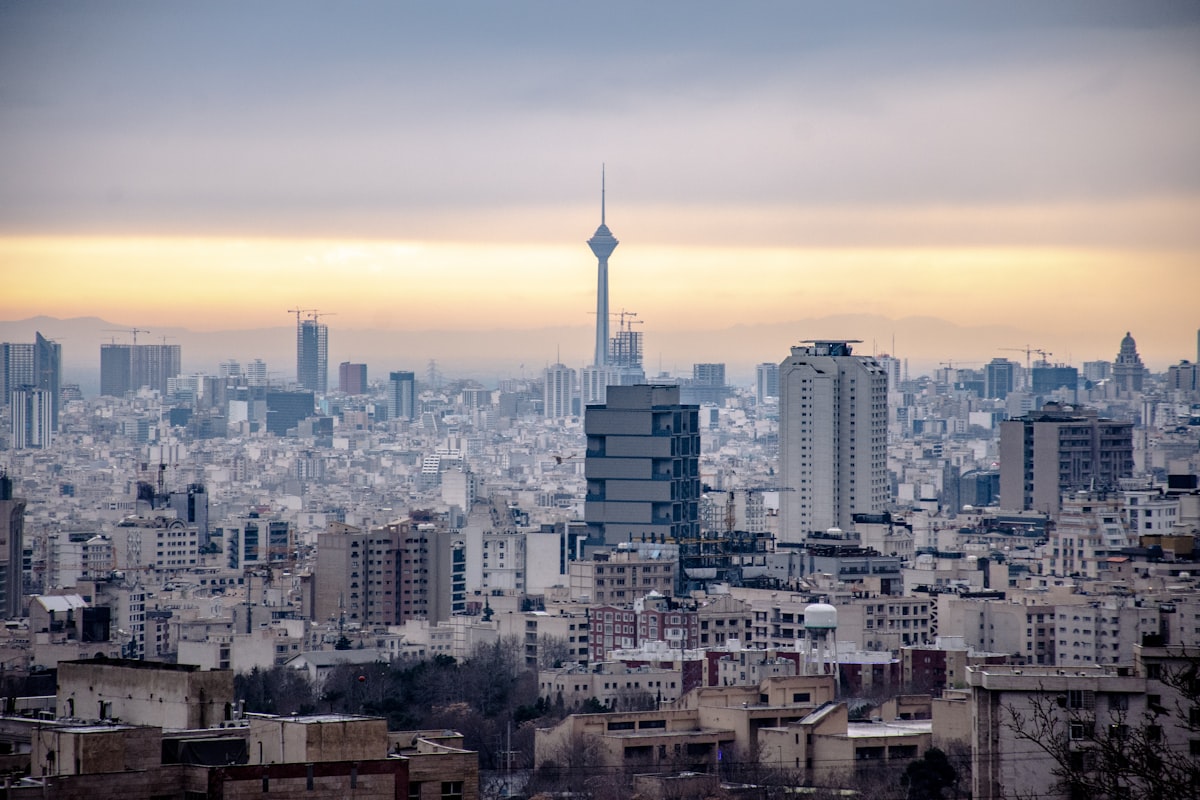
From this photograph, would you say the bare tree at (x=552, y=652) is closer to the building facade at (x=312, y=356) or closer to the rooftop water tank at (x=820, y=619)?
the rooftop water tank at (x=820, y=619)

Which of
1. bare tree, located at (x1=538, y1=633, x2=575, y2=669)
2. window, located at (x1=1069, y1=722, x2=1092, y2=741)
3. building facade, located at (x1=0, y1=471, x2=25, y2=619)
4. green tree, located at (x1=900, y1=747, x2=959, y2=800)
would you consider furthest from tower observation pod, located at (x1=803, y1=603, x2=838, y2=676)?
building facade, located at (x1=0, y1=471, x2=25, y2=619)

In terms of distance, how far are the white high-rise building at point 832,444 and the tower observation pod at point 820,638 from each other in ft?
85.4

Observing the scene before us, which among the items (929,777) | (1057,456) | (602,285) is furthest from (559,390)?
(929,777)

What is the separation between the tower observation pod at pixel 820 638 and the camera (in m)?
37.1

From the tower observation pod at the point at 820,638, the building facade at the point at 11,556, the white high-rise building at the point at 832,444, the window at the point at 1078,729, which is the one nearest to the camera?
the window at the point at 1078,729

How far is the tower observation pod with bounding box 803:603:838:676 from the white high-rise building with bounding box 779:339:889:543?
26.0m

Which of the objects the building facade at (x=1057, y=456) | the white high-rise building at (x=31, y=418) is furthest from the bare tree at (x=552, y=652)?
the white high-rise building at (x=31, y=418)

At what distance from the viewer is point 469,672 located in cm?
3709

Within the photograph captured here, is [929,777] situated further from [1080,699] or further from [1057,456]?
[1057,456]

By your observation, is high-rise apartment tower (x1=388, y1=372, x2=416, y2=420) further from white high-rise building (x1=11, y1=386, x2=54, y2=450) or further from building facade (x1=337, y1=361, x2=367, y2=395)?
white high-rise building (x1=11, y1=386, x2=54, y2=450)

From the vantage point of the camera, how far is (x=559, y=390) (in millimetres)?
153250

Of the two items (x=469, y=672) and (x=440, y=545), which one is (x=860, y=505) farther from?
(x=469, y=672)

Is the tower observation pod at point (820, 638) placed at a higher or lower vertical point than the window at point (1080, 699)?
lower

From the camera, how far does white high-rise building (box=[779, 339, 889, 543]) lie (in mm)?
65188
